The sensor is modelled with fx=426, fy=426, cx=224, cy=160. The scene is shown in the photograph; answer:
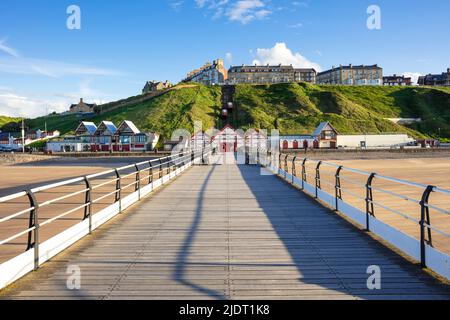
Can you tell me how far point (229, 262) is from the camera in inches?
261

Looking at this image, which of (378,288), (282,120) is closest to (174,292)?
(378,288)

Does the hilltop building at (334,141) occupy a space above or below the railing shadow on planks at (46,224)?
above

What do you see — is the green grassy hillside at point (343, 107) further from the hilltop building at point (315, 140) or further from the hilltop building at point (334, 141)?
the hilltop building at point (315, 140)

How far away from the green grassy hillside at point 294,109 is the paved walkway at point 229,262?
103983mm

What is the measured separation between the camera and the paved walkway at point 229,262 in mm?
5238

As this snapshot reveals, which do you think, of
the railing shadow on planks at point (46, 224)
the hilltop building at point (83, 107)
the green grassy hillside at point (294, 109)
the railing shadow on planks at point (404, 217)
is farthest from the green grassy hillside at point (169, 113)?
the railing shadow on planks at point (404, 217)

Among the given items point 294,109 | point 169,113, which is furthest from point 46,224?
point 294,109

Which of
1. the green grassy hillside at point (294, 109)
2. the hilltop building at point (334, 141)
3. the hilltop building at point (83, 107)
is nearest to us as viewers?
the hilltop building at point (334, 141)

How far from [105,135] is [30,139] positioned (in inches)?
1749

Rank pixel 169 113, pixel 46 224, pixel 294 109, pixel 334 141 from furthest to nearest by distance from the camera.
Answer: pixel 294 109 < pixel 169 113 < pixel 334 141 < pixel 46 224

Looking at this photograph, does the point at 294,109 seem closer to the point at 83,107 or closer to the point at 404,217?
the point at 83,107

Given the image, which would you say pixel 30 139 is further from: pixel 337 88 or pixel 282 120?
pixel 337 88

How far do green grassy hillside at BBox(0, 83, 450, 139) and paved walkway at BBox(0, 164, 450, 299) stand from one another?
104 meters

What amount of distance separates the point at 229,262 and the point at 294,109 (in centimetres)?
13218
